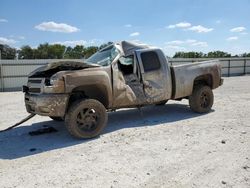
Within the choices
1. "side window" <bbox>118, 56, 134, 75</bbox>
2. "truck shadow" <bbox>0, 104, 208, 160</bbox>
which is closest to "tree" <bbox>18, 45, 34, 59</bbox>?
"truck shadow" <bbox>0, 104, 208, 160</bbox>

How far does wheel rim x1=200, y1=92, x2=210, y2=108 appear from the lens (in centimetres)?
916

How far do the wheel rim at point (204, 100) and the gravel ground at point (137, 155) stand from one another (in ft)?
2.58

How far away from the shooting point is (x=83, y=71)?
656 centimetres

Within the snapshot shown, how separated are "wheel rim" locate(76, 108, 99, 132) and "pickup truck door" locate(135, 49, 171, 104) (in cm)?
177

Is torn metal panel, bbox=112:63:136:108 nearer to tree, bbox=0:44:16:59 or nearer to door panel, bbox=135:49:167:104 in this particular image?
door panel, bbox=135:49:167:104

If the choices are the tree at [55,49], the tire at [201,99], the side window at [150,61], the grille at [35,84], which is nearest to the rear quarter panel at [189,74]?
the tire at [201,99]

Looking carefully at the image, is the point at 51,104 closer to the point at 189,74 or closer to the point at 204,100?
the point at 189,74

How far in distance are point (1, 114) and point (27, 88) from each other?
4.01 metres

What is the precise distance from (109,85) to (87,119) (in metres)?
0.96

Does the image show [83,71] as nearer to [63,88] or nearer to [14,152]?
[63,88]

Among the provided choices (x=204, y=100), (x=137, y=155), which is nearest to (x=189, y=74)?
(x=204, y=100)

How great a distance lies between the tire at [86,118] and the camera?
6391 mm

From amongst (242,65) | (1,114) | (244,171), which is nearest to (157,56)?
(244,171)

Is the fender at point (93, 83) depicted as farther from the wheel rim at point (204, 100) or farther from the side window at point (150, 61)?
the wheel rim at point (204, 100)
